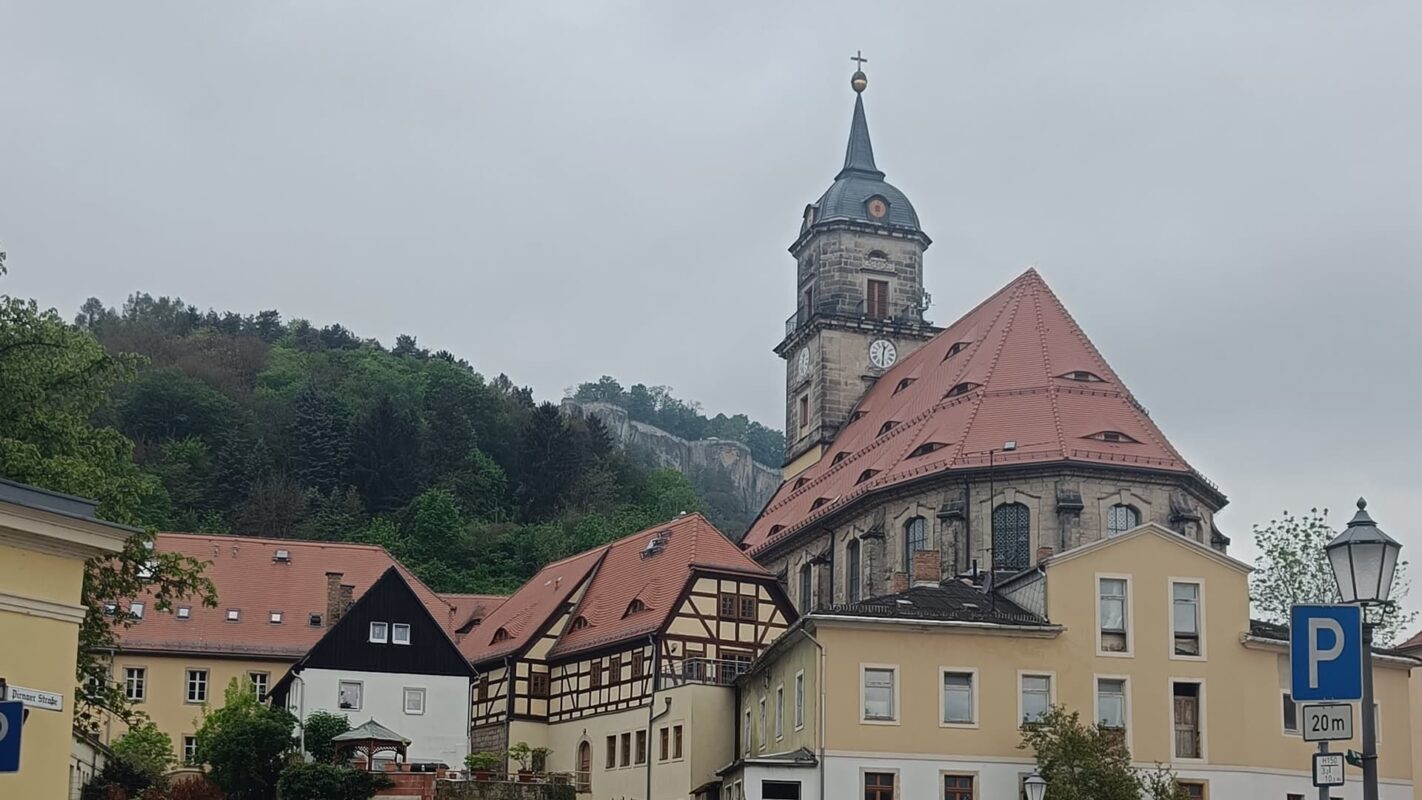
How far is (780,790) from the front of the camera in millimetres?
37781

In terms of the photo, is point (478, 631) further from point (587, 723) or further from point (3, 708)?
point (3, 708)

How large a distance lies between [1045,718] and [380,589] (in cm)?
2135

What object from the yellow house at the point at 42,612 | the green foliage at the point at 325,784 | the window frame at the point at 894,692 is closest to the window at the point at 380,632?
the green foliage at the point at 325,784

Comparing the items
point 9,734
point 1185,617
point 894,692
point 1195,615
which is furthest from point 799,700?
point 9,734

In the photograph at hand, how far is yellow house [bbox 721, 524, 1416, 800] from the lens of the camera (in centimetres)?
3819

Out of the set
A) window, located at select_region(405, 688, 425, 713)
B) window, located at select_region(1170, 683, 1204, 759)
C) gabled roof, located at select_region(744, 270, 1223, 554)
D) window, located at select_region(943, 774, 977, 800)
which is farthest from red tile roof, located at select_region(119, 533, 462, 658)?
window, located at select_region(1170, 683, 1204, 759)

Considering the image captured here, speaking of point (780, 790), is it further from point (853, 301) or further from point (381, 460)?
point (381, 460)

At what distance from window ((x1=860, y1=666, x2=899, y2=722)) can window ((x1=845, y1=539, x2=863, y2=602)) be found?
76.4 feet

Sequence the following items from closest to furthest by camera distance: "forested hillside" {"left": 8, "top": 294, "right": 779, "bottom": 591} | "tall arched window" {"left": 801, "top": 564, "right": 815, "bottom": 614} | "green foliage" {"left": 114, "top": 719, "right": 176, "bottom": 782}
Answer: "green foliage" {"left": 114, "top": 719, "right": 176, "bottom": 782}, "tall arched window" {"left": 801, "top": 564, "right": 815, "bottom": 614}, "forested hillside" {"left": 8, "top": 294, "right": 779, "bottom": 591}

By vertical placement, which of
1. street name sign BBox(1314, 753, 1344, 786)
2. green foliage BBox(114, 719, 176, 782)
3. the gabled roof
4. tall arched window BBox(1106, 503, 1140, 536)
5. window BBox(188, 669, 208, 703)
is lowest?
green foliage BBox(114, 719, 176, 782)

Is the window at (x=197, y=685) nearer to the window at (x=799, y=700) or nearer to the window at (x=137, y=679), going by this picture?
the window at (x=137, y=679)

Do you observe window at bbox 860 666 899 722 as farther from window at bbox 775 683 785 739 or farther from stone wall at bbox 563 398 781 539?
stone wall at bbox 563 398 781 539

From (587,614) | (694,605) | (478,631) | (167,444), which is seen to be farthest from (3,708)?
(167,444)

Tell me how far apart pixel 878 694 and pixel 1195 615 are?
7.18 metres
